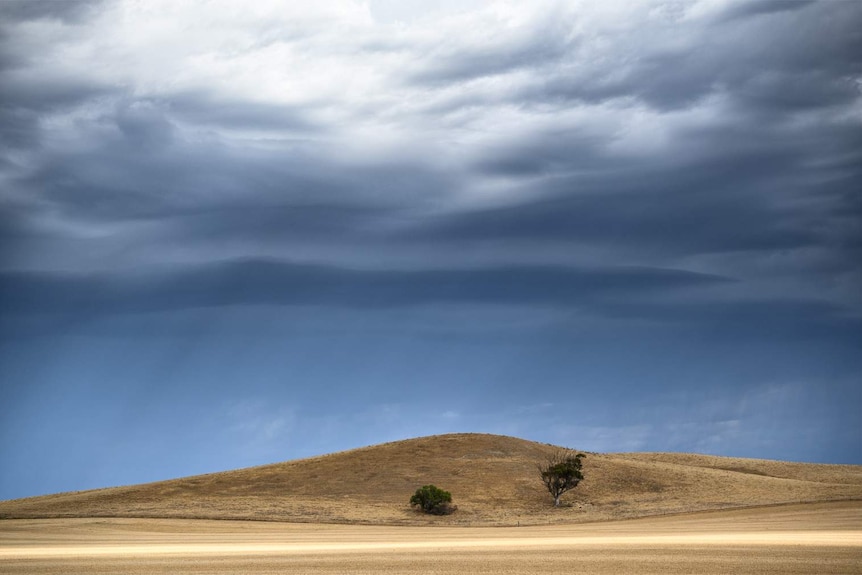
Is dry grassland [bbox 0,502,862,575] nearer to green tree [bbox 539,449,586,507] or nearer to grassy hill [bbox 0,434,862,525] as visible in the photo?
grassy hill [bbox 0,434,862,525]

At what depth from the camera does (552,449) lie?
93312 millimetres

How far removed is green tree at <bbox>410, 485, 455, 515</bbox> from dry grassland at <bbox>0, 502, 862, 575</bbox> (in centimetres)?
742

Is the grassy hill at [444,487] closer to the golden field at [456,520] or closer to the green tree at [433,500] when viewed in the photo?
the golden field at [456,520]

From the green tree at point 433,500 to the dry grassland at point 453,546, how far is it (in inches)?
292

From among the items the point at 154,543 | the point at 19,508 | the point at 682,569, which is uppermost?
the point at 19,508

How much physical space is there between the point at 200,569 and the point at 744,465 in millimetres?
81879

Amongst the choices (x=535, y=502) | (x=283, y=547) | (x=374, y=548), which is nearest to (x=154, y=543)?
(x=283, y=547)

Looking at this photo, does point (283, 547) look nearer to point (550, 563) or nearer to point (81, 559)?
point (81, 559)

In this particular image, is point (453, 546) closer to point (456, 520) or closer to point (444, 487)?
point (456, 520)

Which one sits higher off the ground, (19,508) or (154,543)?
(19,508)

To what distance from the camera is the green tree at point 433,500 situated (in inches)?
2574

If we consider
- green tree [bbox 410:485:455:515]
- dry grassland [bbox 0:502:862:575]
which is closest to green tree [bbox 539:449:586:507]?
green tree [bbox 410:485:455:515]

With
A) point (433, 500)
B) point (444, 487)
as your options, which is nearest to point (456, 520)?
point (433, 500)

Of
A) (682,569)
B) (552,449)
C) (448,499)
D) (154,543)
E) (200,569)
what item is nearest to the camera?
(682,569)
